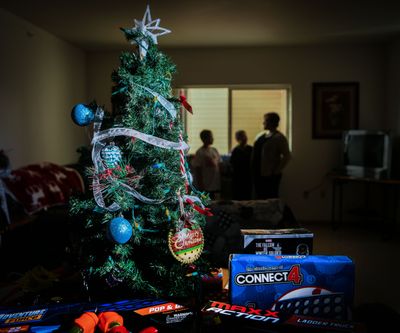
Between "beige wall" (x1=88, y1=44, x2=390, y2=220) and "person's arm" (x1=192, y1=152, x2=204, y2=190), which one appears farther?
"beige wall" (x1=88, y1=44, x2=390, y2=220)

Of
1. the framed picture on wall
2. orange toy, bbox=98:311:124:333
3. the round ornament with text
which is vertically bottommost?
orange toy, bbox=98:311:124:333

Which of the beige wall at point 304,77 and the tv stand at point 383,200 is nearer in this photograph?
the tv stand at point 383,200

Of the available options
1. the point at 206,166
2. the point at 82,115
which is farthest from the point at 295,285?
the point at 206,166

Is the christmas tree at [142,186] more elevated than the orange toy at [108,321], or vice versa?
the christmas tree at [142,186]

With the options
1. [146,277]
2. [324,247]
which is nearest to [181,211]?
[146,277]

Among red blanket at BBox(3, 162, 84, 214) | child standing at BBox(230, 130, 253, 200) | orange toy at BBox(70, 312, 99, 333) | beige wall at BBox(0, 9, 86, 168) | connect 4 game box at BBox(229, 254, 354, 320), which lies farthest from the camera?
child standing at BBox(230, 130, 253, 200)

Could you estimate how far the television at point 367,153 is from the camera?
4.90m

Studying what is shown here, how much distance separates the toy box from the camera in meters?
1.16

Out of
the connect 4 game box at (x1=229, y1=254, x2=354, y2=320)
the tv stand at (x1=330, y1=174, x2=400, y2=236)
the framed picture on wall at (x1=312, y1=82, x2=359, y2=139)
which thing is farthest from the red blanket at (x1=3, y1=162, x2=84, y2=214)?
the framed picture on wall at (x1=312, y1=82, x2=359, y2=139)

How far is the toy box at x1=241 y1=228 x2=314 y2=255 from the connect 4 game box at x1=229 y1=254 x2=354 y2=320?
12 centimetres

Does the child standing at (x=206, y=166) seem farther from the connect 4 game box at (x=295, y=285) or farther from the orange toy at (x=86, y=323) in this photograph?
the orange toy at (x=86, y=323)

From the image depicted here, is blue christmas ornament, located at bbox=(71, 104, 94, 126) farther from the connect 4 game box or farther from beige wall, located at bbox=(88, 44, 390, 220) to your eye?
beige wall, located at bbox=(88, 44, 390, 220)

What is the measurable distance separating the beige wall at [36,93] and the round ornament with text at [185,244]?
317 cm

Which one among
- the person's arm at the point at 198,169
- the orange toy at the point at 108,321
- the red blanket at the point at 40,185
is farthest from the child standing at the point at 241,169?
the orange toy at the point at 108,321
